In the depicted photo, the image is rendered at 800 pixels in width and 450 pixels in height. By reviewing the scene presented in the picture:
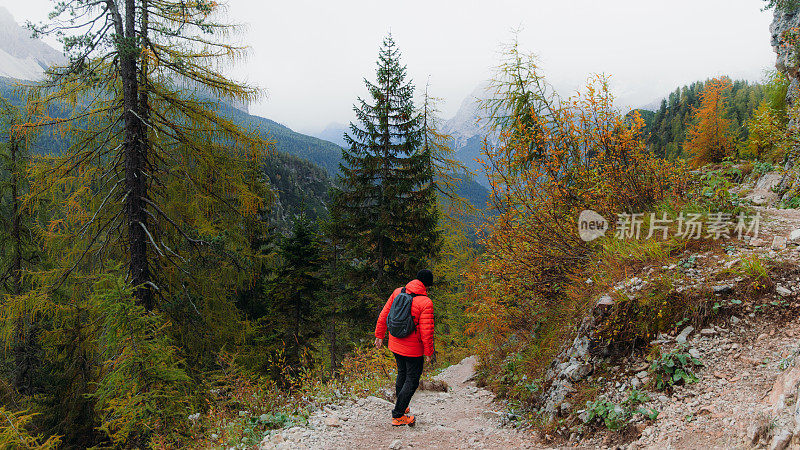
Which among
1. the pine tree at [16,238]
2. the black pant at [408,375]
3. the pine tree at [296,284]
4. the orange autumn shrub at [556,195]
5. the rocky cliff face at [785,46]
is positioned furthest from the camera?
the pine tree at [296,284]

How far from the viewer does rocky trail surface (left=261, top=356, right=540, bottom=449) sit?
183 inches

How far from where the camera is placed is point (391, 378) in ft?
26.7

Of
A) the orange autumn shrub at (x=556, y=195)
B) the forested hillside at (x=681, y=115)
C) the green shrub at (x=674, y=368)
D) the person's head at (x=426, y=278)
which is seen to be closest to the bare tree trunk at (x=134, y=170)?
the person's head at (x=426, y=278)

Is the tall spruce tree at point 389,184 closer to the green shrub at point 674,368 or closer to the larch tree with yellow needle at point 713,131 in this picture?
the green shrub at point 674,368

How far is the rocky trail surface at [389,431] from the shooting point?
15.2 ft

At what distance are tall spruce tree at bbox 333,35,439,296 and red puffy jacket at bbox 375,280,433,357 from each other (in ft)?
27.3

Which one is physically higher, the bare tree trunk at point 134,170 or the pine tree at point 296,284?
the bare tree trunk at point 134,170

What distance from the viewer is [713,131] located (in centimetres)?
3272

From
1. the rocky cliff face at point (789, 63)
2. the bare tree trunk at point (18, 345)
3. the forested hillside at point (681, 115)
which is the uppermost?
the forested hillside at point (681, 115)

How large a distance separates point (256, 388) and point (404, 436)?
3.52 m

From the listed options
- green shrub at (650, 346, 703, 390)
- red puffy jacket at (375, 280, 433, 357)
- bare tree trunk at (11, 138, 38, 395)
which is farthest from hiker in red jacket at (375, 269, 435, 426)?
bare tree trunk at (11, 138, 38, 395)

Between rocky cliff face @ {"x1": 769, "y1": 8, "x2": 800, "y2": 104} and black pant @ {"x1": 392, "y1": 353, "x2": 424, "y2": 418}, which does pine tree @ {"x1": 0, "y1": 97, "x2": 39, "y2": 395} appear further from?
rocky cliff face @ {"x1": 769, "y1": 8, "x2": 800, "y2": 104}

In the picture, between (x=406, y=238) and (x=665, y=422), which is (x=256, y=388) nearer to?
(x=665, y=422)

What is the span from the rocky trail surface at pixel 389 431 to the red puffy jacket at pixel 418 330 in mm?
1121
